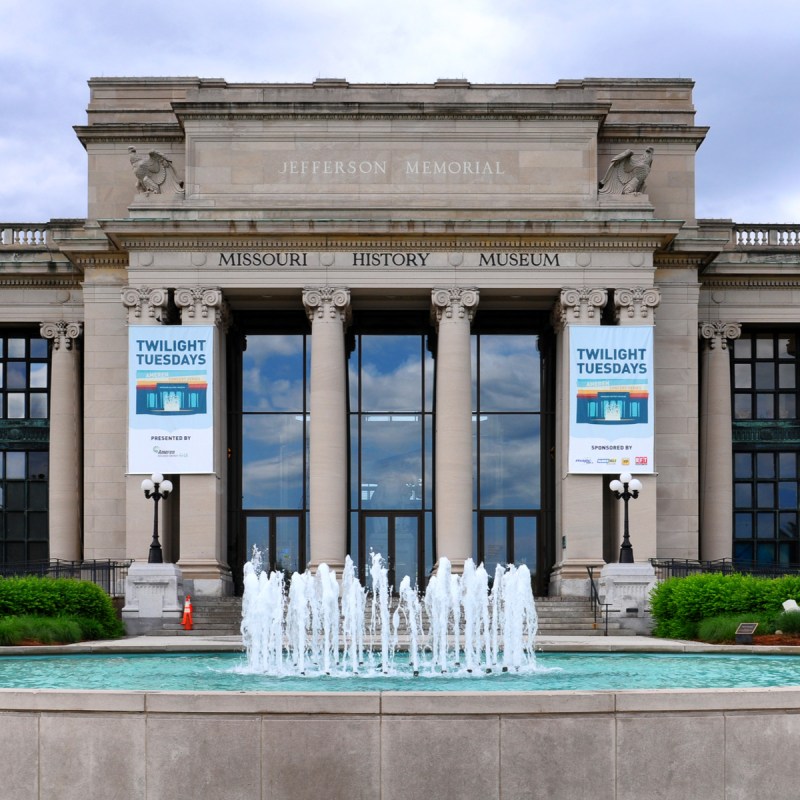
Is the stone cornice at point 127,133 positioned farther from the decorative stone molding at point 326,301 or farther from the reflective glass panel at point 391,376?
the reflective glass panel at point 391,376

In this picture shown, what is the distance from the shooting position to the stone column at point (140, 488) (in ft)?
140

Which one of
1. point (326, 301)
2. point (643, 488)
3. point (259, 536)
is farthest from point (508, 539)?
point (326, 301)

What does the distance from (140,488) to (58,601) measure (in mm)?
10083

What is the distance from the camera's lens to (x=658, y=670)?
20.7 metres

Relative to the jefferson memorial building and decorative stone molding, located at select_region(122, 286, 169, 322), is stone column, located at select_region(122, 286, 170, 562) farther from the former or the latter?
the jefferson memorial building

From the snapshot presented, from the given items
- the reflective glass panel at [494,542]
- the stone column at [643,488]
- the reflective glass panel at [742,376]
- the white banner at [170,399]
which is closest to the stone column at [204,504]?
the white banner at [170,399]

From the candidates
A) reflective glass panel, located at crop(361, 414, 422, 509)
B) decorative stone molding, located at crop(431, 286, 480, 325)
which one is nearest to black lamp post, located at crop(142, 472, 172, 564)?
reflective glass panel, located at crop(361, 414, 422, 509)

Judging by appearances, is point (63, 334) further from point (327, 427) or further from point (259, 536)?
point (327, 427)

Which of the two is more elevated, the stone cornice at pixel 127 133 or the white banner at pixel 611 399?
the stone cornice at pixel 127 133

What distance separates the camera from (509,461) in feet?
156

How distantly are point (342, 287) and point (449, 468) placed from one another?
655 cm

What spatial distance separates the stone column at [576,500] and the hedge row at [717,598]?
27.7ft

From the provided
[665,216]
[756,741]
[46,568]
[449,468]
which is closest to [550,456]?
[449,468]

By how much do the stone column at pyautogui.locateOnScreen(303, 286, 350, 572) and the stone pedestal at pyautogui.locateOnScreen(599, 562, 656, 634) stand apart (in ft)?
30.5
